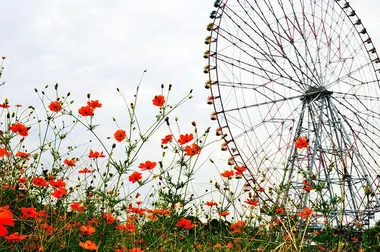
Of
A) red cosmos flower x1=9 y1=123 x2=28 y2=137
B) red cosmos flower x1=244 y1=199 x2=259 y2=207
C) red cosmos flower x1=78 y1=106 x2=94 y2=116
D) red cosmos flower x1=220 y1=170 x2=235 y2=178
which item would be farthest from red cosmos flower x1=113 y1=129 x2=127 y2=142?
red cosmos flower x1=244 y1=199 x2=259 y2=207

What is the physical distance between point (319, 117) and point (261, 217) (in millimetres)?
6765

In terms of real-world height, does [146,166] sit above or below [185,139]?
below

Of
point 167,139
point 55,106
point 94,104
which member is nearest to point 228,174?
point 167,139

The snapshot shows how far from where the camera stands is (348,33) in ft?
42.6

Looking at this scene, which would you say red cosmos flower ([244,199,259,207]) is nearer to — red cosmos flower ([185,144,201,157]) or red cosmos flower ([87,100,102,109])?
red cosmos flower ([185,144,201,157])

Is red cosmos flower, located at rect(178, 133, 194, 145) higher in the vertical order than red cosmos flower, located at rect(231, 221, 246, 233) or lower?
higher

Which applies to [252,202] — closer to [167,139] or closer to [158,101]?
[167,139]

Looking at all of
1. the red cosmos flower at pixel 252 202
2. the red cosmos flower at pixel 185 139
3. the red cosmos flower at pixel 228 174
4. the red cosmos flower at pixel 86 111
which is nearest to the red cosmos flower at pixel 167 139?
the red cosmos flower at pixel 185 139

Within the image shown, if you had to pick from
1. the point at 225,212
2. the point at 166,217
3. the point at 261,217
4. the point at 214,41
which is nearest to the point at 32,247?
the point at 166,217

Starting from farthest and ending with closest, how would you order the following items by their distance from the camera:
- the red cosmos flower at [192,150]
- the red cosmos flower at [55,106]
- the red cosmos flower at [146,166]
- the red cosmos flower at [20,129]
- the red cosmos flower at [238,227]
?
the red cosmos flower at [238,227]
the red cosmos flower at [55,106]
the red cosmos flower at [20,129]
the red cosmos flower at [146,166]
the red cosmos flower at [192,150]

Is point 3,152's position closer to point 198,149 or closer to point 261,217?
point 198,149

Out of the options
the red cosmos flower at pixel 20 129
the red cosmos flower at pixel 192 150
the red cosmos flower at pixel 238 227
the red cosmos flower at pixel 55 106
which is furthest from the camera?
the red cosmos flower at pixel 238 227

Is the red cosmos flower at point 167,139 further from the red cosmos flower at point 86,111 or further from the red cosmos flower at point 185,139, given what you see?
the red cosmos flower at point 86,111

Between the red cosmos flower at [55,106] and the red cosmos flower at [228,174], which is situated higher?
the red cosmos flower at [55,106]
